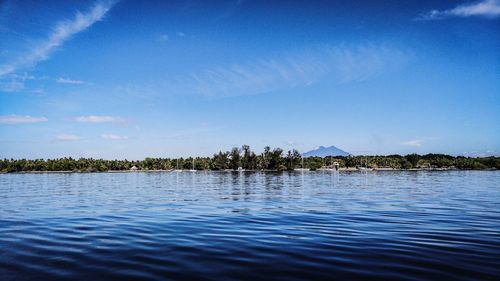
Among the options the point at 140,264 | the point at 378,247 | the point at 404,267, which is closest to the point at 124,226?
the point at 140,264

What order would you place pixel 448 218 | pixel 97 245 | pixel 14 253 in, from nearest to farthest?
pixel 14 253
pixel 97 245
pixel 448 218

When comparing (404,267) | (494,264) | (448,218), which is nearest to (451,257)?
(494,264)

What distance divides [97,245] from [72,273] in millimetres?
4854

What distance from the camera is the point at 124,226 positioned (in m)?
23.2

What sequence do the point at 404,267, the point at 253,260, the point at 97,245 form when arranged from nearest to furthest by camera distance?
the point at 404,267 → the point at 253,260 → the point at 97,245

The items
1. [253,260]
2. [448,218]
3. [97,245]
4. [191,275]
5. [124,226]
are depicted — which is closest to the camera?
[191,275]

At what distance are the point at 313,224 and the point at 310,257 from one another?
9449mm

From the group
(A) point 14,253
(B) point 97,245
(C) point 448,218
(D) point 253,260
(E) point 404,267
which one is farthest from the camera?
(C) point 448,218

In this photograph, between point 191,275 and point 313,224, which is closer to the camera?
point 191,275

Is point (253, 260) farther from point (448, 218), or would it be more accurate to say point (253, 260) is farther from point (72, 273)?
point (448, 218)

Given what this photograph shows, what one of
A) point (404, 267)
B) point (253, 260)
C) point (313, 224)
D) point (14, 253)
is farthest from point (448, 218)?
point (14, 253)

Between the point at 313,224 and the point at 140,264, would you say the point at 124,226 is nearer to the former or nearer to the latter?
the point at 140,264

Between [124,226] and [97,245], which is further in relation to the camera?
[124,226]

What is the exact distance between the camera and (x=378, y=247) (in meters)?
16.1
